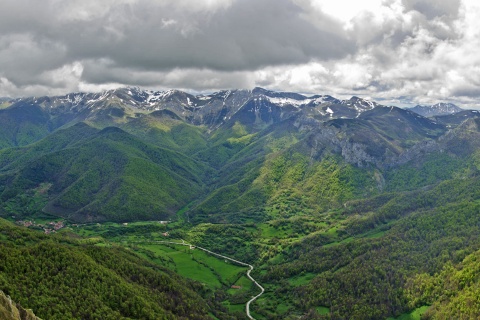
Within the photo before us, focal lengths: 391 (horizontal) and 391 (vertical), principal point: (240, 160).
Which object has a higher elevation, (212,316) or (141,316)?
(141,316)

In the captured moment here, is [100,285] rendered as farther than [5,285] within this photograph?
Yes

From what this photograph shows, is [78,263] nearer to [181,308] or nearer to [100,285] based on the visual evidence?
[100,285]

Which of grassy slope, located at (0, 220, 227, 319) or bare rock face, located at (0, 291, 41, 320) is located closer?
bare rock face, located at (0, 291, 41, 320)

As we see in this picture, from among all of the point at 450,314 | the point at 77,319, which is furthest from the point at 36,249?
the point at 450,314

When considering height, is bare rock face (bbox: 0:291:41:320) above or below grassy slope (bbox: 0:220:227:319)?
above

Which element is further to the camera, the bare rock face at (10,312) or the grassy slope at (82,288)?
the grassy slope at (82,288)

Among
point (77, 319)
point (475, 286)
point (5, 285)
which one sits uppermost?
point (5, 285)

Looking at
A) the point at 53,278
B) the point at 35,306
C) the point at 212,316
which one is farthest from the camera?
the point at 212,316

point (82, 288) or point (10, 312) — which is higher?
point (10, 312)

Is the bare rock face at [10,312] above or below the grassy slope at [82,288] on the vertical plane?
above

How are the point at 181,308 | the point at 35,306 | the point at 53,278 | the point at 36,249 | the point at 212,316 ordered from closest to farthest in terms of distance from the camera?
the point at 35,306
the point at 53,278
the point at 36,249
the point at 181,308
the point at 212,316

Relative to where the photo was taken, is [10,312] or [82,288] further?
[82,288]
